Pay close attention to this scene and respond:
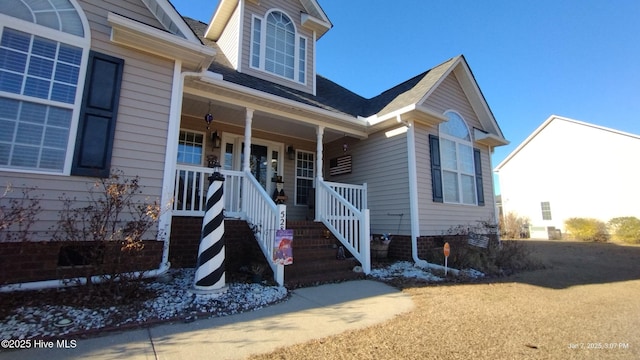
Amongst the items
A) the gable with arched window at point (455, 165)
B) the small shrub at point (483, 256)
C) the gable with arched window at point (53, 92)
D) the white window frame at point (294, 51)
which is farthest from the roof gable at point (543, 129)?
the gable with arched window at point (53, 92)

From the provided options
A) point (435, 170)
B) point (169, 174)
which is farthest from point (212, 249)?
point (435, 170)

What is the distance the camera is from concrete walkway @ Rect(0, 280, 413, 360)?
255 cm

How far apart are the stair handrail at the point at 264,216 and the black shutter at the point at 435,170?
15.1 ft

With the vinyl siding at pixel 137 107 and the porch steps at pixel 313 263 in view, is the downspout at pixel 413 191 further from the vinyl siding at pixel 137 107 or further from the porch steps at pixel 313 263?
the vinyl siding at pixel 137 107

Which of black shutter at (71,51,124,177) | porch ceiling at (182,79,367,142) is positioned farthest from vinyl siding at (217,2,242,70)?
black shutter at (71,51,124,177)

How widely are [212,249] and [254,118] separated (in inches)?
168

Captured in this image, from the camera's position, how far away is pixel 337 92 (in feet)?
34.8

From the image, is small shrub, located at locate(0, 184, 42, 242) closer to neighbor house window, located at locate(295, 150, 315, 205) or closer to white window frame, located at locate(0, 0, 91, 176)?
white window frame, located at locate(0, 0, 91, 176)

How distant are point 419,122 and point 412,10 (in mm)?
5588

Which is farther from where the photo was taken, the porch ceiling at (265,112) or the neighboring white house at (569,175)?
the neighboring white house at (569,175)

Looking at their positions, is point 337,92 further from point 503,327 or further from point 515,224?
point 515,224

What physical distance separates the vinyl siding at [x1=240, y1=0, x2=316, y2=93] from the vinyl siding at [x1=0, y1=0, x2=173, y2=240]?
3.18 m

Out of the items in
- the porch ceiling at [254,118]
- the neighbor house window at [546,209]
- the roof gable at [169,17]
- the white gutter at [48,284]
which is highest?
the roof gable at [169,17]

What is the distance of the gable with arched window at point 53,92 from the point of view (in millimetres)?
3971
